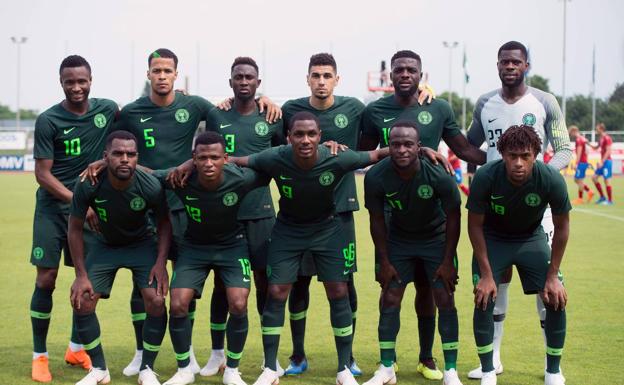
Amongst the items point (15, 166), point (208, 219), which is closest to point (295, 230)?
point (208, 219)

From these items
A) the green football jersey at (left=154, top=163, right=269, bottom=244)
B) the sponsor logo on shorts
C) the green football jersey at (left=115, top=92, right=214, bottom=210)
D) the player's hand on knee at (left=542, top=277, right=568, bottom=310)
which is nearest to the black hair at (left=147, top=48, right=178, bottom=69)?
the green football jersey at (left=115, top=92, right=214, bottom=210)

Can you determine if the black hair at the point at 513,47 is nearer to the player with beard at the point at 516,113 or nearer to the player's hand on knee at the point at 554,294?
the player with beard at the point at 516,113

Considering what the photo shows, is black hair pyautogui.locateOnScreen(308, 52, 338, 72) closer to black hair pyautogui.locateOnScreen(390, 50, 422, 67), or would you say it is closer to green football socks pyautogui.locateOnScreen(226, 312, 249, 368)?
black hair pyautogui.locateOnScreen(390, 50, 422, 67)

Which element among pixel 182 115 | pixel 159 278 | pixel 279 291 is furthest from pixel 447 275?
pixel 182 115

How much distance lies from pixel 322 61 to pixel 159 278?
2261mm

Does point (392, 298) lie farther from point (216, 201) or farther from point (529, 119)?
point (529, 119)

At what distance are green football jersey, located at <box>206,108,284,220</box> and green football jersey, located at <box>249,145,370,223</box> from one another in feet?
1.32

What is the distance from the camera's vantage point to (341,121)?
24.6 feet

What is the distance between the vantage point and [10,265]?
13.1 meters

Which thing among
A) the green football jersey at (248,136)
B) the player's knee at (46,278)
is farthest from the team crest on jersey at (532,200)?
the player's knee at (46,278)

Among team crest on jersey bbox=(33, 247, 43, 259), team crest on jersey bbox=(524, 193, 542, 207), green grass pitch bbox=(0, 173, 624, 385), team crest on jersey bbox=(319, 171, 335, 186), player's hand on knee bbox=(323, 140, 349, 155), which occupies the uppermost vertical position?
player's hand on knee bbox=(323, 140, 349, 155)

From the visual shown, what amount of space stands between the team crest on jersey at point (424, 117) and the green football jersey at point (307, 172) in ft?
1.93

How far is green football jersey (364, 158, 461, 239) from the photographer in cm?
691

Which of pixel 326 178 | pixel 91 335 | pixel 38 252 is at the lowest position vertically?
pixel 91 335
